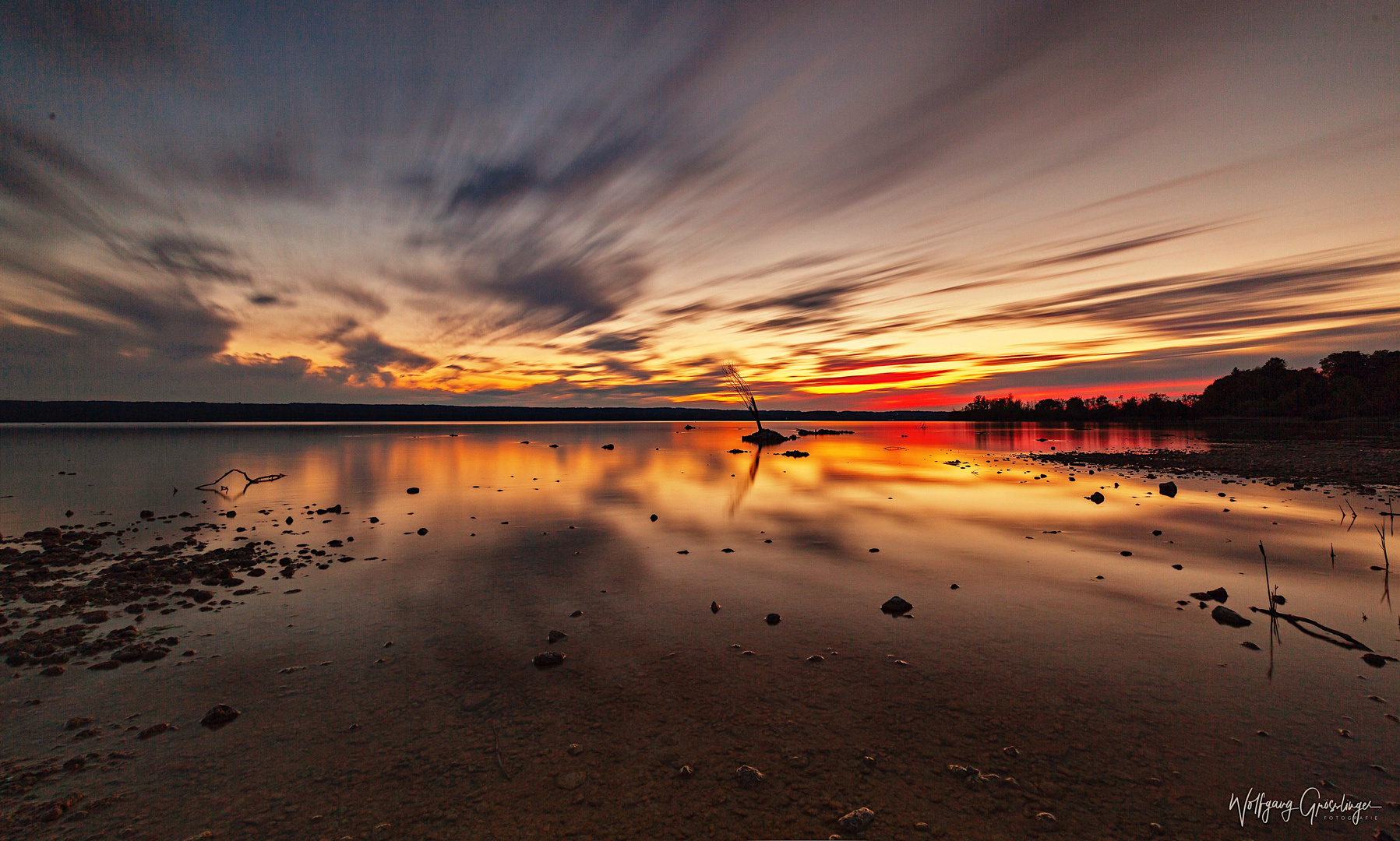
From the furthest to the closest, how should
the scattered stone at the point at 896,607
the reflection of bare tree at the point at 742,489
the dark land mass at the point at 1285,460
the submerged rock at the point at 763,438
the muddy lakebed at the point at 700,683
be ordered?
the submerged rock at the point at 763,438 < the dark land mass at the point at 1285,460 < the reflection of bare tree at the point at 742,489 < the scattered stone at the point at 896,607 < the muddy lakebed at the point at 700,683

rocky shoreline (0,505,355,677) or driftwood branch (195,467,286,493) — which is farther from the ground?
driftwood branch (195,467,286,493)

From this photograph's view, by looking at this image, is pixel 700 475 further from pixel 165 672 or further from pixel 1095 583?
pixel 165 672

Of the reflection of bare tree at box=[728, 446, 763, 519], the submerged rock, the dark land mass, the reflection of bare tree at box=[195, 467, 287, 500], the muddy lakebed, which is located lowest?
the reflection of bare tree at box=[728, 446, 763, 519]

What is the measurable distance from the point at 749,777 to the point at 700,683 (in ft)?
7.48

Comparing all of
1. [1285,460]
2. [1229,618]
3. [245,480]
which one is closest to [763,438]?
[1285,460]

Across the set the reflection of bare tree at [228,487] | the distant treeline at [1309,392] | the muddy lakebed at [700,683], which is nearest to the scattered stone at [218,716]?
the muddy lakebed at [700,683]

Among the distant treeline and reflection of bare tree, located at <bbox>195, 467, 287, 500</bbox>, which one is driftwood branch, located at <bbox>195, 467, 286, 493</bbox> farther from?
the distant treeline

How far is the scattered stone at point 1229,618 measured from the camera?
32.4 ft

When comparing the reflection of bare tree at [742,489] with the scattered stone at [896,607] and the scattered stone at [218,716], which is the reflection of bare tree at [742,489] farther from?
the scattered stone at [218,716]

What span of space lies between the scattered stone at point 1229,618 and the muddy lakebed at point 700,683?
0.10m

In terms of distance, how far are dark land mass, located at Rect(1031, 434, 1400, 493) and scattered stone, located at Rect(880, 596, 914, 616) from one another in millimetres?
29248

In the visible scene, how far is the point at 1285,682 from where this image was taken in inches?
303

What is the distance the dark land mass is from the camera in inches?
1137

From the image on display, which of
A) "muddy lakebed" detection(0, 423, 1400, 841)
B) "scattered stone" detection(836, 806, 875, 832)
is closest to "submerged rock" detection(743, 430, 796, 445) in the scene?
"muddy lakebed" detection(0, 423, 1400, 841)
